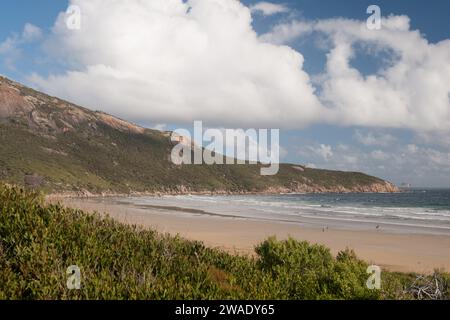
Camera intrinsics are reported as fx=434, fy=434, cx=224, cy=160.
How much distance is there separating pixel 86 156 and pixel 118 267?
468ft

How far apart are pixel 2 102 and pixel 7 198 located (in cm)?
16565

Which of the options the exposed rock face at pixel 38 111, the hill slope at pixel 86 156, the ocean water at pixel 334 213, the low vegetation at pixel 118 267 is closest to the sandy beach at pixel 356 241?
the ocean water at pixel 334 213

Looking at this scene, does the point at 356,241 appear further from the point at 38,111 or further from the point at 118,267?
the point at 38,111

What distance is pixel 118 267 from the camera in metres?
7.00

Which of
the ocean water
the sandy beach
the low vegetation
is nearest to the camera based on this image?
the low vegetation

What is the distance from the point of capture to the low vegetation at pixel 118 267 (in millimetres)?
5863

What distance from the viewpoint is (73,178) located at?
4397 inches

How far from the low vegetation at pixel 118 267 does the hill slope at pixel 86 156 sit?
3371 inches

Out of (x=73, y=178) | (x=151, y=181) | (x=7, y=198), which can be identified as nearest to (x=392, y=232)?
(x=7, y=198)

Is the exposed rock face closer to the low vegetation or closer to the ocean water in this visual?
the ocean water

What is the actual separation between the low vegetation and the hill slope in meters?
85.6

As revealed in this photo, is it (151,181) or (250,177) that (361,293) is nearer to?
(151,181)

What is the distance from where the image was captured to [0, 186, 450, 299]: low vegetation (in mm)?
5863

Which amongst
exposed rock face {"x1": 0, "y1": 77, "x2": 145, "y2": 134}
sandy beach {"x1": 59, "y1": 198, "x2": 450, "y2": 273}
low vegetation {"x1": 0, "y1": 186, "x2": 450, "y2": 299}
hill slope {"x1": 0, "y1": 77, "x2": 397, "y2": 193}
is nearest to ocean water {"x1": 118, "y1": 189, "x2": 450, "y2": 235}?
sandy beach {"x1": 59, "y1": 198, "x2": 450, "y2": 273}
